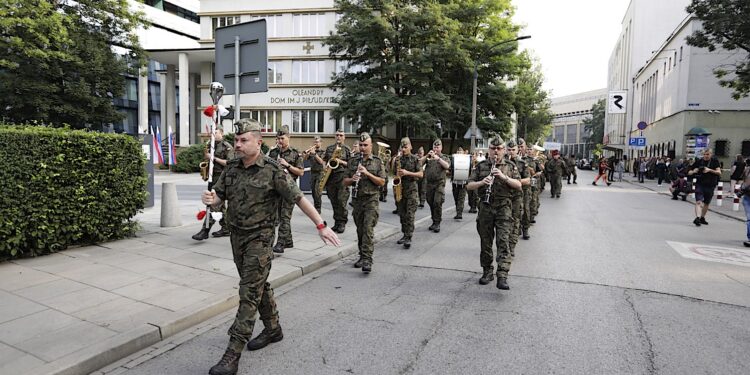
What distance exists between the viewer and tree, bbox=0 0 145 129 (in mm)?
19531

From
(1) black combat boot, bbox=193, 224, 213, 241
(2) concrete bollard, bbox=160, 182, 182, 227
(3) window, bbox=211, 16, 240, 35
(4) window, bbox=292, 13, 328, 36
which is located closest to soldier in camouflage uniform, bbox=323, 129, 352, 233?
(1) black combat boot, bbox=193, 224, 213, 241

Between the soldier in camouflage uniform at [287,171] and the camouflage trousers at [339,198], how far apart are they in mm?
1246

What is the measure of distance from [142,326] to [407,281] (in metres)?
3.20

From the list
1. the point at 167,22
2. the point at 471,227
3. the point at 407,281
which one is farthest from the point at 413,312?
the point at 167,22

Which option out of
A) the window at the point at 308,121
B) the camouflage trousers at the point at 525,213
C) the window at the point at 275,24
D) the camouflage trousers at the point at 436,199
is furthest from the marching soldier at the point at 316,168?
the window at the point at 275,24

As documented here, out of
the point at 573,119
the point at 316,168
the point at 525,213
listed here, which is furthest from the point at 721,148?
the point at 573,119

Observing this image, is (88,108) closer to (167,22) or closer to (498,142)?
(498,142)

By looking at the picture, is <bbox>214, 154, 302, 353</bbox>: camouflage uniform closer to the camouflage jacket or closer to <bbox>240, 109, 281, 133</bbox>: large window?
the camouflage jacket

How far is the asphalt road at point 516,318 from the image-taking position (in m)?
3.82

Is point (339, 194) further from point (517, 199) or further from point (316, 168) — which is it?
point (517, 199)

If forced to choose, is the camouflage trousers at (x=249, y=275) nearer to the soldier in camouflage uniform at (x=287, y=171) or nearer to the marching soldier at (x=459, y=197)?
the soldier in camouflage uniform at (x=287, y=171)

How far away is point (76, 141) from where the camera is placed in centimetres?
677

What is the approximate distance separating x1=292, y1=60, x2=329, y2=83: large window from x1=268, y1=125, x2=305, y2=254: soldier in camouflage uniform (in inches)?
1060

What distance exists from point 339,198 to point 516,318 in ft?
17.7
